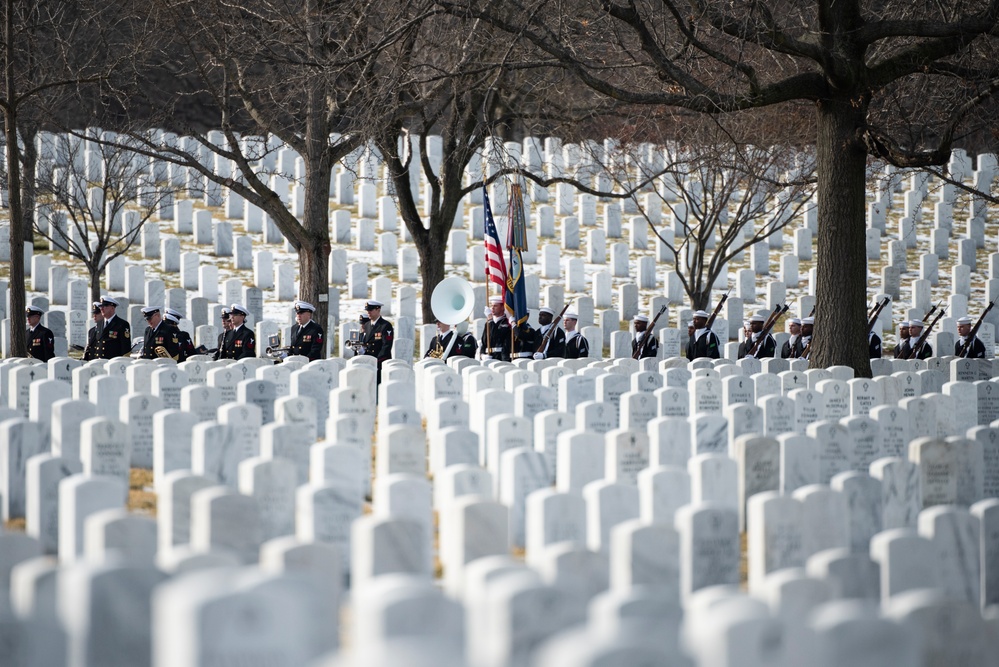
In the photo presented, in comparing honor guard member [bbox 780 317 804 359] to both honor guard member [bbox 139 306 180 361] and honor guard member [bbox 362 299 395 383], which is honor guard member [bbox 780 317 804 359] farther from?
honor guard member [bbox 139 306 180 361]

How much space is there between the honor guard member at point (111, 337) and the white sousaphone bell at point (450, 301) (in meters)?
3.73

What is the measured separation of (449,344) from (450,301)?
2.08ft

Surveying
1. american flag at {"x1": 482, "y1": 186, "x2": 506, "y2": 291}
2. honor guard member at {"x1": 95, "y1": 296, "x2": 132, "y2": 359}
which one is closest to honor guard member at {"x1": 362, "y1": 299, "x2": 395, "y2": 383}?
american flag at {"x1": 482, "y1": 186, "x2": 506, "y2": 291}

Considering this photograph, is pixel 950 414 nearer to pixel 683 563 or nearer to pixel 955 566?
pixel 955 566

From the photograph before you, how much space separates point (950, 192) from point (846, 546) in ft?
78.8

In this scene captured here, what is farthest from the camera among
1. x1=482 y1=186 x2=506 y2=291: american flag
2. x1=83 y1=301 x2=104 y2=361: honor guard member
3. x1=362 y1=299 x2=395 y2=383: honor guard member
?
x1=83 y1=301 x2=104 y2=361: honor guard member

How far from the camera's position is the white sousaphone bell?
572 inches

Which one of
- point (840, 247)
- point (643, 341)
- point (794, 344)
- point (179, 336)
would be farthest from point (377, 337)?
point (794, 344)

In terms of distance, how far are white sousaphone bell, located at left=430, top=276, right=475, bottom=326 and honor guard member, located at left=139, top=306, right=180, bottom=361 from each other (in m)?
3.06

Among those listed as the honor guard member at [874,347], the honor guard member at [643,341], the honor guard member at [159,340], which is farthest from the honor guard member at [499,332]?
the honor guard member at [874,347]

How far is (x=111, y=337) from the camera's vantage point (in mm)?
14867

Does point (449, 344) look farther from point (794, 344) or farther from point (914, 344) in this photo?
point (914, 344)

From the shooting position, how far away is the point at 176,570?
14.7ft

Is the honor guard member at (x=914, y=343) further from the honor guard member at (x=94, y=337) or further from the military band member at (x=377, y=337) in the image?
the honor guard member at (x=94, y=337)
